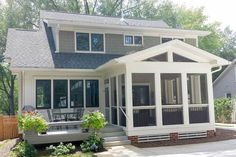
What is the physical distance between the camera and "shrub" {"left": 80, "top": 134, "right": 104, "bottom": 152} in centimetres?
1064

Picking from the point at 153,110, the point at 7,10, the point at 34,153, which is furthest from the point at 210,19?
the point at 34,153

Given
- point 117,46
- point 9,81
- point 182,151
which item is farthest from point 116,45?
point 9,81

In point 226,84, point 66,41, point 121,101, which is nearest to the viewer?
point 121,101

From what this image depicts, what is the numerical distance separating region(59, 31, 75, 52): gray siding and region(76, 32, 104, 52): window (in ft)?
0.97

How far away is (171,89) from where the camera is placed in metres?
14.6

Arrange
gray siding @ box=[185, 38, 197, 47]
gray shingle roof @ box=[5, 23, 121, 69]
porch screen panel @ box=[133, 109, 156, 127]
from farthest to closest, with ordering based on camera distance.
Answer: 1. gray siding @ box=[185, 38, 197, 47]
2. gray shingle roof @ box=[5, 23, 121, 69]
3. porch screen panel @ box=[133, 109, 156, 127]

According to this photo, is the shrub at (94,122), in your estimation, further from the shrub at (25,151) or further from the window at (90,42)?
the window at (90,42)

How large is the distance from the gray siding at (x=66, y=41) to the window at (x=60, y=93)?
80.7 inches

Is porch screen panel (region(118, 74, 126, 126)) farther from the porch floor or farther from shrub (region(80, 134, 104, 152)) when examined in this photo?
shrub (region(80, 134, 104, 152))

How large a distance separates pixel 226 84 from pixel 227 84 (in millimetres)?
176

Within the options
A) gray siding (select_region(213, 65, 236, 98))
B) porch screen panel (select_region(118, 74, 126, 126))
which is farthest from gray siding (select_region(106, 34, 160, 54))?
gray siding (select_region(213, 65, 236, 98))

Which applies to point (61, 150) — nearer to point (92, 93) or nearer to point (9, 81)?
point (92, 93)

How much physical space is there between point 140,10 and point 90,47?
66.2 ft

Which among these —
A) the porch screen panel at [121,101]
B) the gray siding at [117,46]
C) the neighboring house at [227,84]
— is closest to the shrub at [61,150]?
the porch screen panel at [121,101]
